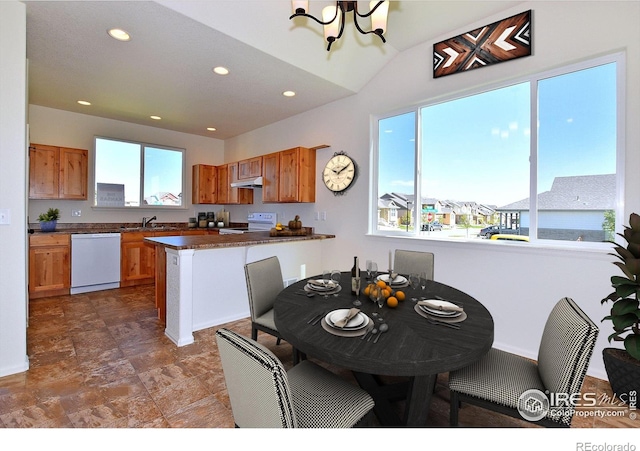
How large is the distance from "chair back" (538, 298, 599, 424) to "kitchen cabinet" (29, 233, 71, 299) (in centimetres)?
534

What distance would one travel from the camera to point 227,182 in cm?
563

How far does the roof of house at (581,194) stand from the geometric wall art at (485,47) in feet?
3.80

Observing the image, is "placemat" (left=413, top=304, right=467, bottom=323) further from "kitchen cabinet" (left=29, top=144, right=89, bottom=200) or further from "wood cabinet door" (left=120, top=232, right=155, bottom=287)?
"kitchen cabinet" (left=29, top=144, right=89, bottom=200)

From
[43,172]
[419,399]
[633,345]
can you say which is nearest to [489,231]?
[633,345]

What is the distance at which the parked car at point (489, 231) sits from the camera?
9.28 feet

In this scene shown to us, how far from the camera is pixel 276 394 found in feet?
2.96

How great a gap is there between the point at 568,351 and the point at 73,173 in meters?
5.84

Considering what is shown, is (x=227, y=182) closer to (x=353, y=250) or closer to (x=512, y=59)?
(x=353, y=250)

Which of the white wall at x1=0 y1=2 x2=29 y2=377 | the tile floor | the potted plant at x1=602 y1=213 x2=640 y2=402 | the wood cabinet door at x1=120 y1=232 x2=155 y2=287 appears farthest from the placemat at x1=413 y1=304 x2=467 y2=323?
the wood cabinet door at x1=120 y1=232 x2=155 y2=287

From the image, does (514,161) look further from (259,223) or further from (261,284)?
(259,223)

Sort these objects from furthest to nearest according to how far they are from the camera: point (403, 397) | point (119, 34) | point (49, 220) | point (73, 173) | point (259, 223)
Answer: point (259, 223) < point (73, 173) < point (49, 220) < point (119, 34) < point (403, 397)

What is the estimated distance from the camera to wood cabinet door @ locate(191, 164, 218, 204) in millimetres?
5652

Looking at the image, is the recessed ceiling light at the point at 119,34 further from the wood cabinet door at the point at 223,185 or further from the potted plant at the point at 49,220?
the wood cabinet door at the point at 223,185

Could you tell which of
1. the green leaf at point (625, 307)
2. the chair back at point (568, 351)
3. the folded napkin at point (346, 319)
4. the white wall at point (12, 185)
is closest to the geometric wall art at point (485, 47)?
the green leaf at point (625, 307)
